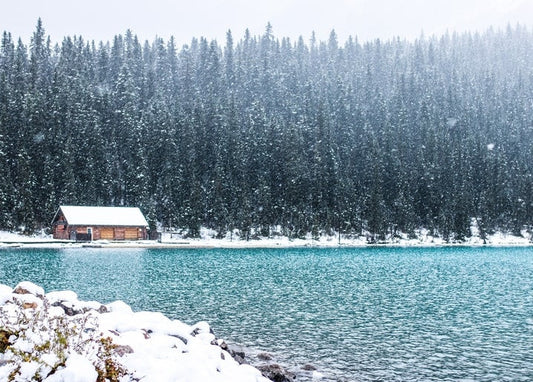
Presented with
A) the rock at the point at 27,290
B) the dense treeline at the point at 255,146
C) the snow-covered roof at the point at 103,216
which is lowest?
the rock at the point at 27,290

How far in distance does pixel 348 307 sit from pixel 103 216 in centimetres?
6975

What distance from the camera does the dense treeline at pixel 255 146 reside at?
333 ft

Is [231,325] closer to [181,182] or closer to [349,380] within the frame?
[349,380]

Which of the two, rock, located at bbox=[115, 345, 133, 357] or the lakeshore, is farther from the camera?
the lakeshore

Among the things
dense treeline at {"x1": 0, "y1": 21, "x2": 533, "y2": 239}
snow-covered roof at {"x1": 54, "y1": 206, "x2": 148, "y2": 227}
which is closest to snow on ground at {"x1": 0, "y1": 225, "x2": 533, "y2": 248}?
dense treeline at {"x1": 0, "y1": 21, "x2": 533, "y2": 239}

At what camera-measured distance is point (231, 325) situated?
73.7ft

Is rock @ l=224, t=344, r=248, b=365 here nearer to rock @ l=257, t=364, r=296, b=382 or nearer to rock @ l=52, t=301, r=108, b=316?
rock @ l=257, t=364, r=296, b=382

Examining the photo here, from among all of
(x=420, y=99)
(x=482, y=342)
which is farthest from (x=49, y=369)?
(x=420, y=99)

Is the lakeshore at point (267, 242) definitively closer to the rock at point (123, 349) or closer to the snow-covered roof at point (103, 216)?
the snow-covered roof at point (103, 216)

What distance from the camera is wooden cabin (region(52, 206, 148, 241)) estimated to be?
3396 inches

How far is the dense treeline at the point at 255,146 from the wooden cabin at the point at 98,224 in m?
4.06

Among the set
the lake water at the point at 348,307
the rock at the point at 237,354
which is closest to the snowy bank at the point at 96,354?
the rock at the point at 237,354

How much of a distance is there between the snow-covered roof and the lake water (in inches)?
1357

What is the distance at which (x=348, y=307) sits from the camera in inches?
1072
